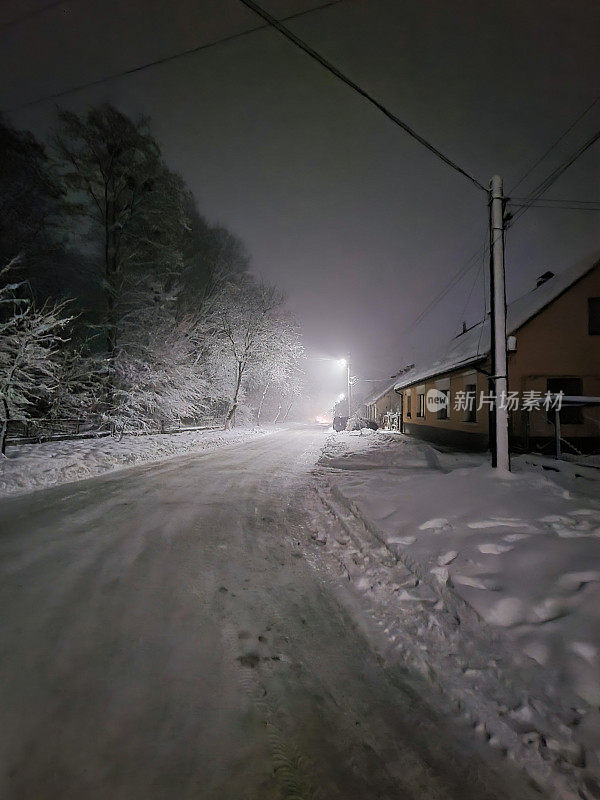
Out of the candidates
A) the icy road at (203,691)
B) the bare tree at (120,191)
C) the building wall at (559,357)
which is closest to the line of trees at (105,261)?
the bare tree at (120,191)

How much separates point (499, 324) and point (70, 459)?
11226 mm

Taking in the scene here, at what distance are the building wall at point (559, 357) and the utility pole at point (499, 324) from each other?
6830mm

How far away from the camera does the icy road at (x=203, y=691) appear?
1529mm

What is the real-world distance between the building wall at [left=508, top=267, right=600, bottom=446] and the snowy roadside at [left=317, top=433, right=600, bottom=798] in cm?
751

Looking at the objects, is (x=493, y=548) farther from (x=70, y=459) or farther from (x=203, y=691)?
(x=70, y=459)

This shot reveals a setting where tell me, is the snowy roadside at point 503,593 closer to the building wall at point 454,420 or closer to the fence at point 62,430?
the building wall at point 454,420

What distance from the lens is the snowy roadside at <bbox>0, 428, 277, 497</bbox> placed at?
7.49 meters

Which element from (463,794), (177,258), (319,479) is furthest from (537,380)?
(177,258)

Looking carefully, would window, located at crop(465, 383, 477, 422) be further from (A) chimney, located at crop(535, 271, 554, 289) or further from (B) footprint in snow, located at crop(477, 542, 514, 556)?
(B) footprint in snow, located at crop(477, 542, 514, 556)

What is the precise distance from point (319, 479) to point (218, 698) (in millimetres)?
6434

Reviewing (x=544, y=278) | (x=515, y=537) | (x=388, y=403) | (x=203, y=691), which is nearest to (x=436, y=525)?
(x=515, y=537)

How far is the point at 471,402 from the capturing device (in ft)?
45.9

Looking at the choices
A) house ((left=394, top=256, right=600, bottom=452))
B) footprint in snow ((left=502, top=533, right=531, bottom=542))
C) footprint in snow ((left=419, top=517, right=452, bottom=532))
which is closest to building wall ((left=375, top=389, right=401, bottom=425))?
house ((left=394, top=256, right=600, bottom=452))

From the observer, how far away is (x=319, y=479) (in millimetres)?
8305
